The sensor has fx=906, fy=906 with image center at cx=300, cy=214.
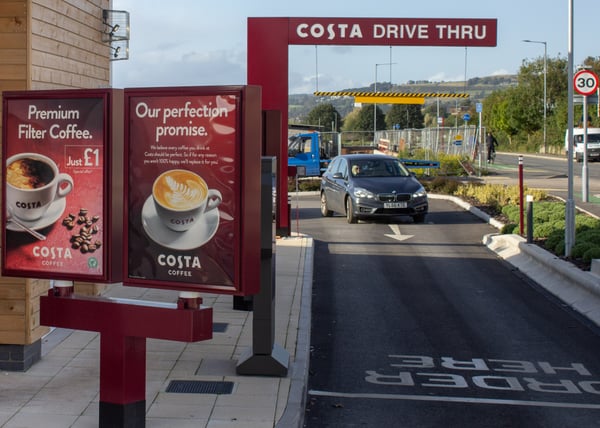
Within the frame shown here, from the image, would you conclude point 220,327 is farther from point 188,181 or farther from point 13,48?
point 188,181

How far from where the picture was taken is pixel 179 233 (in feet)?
20.4

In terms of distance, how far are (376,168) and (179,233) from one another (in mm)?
16209

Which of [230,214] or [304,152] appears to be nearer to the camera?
[230,214]

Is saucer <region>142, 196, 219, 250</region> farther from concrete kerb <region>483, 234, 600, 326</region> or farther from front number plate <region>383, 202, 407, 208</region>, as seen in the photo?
front number plate <region>383, 202, 407, 208</region>

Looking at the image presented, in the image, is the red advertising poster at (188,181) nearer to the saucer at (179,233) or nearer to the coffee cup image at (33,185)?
the saucer at (179,233)

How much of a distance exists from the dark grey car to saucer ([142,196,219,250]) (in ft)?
48.2

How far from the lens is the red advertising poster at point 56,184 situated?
6.42 meters

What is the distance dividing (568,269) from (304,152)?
25529 mm

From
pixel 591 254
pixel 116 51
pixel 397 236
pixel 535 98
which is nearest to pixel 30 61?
pixel 116 51

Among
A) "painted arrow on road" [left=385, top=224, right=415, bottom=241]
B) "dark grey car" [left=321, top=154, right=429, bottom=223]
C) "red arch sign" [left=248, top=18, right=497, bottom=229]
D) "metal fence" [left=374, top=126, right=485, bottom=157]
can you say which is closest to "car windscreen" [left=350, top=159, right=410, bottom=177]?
"dark grey car" [left=321, top=154, right=429, bottom=223]

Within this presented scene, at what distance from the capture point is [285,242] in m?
18.0

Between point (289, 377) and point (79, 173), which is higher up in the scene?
point (79, 173)

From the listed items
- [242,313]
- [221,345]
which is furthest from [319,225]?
[221,345]

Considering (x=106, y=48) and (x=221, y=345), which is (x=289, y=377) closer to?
(x=221, y=345)
